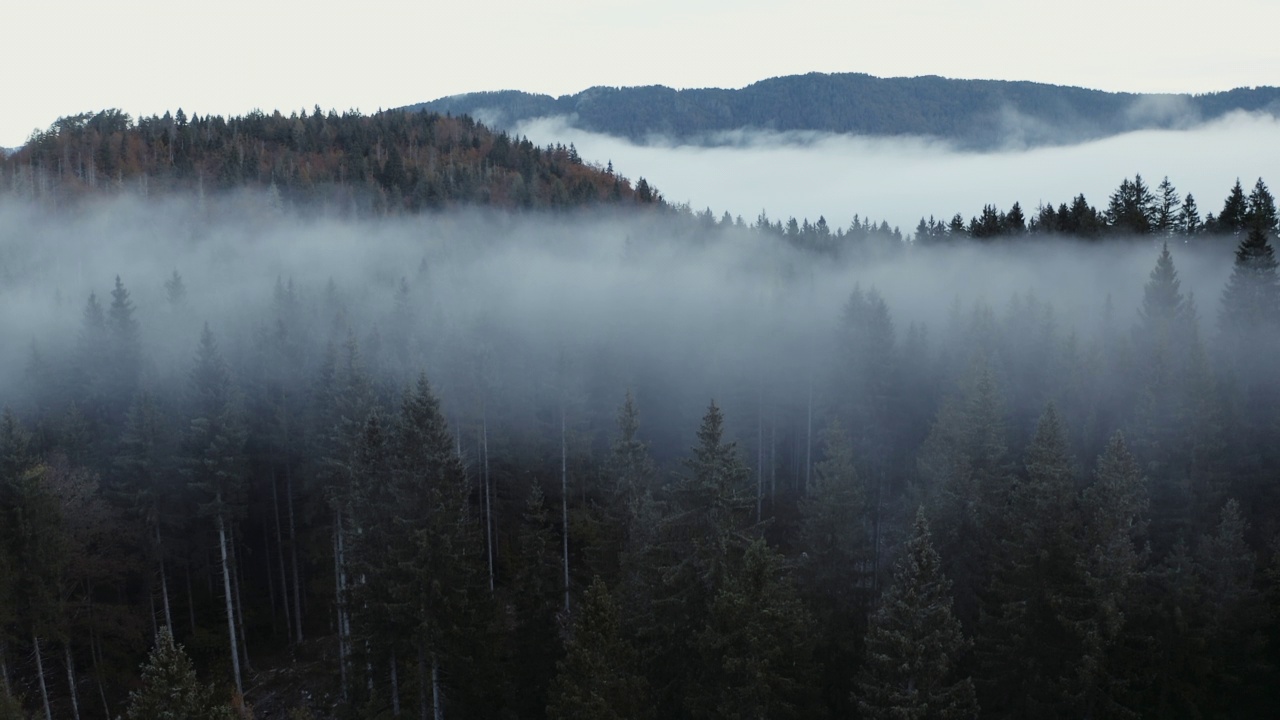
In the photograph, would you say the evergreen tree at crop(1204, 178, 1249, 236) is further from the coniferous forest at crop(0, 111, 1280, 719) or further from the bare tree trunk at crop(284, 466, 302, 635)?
the bare tree trunk at crop(284, 466, 302, 635)

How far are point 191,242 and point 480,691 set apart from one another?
95.5 m

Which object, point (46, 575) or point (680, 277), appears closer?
point (46, 575)

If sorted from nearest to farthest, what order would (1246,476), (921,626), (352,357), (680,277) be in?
(921,626) < (1246,476) < (352,357) < (680,277)

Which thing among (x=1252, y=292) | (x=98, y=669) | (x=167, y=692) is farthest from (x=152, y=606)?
(x=1252, y=292)

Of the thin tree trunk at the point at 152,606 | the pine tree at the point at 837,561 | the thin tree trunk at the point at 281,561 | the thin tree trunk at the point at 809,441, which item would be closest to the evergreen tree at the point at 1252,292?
the thin tree trunk at the point at 809,441

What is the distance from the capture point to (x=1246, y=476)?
35.8 meters

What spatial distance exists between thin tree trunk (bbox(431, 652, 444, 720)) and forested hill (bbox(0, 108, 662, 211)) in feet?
331

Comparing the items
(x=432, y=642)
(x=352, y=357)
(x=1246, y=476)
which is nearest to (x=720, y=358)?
(x=352, y=357)

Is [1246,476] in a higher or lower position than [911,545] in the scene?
lower

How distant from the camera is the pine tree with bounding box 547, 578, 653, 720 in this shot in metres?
24.7

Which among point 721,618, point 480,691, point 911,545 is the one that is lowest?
point 480,691

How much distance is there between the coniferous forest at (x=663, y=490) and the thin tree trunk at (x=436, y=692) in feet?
0.97

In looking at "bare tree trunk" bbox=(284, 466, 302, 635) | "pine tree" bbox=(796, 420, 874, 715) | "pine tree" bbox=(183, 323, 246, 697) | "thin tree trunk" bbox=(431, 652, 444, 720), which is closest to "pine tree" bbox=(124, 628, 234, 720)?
"thin tree trunk" bbox=(431, 652, 444, 720)

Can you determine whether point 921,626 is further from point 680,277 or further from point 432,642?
point 680,277
